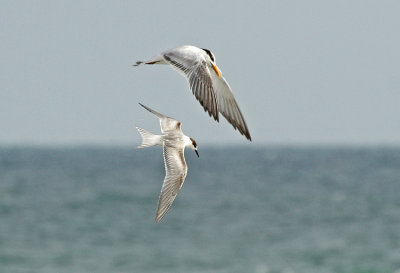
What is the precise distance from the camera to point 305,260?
80.7 feet

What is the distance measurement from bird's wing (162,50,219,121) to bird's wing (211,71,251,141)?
0.27 meters

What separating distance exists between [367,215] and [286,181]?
2136 centimetres

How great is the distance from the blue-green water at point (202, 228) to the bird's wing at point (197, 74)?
29.0 ft

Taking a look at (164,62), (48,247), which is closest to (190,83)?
(164,62)

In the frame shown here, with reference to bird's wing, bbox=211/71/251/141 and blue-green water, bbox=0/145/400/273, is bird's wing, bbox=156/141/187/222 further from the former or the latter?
blue-green water, bbox=0/145/400/273

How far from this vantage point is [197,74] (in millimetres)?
3926

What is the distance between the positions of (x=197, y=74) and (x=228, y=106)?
0.50 metres

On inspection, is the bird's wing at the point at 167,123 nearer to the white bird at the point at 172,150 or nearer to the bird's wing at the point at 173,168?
the white bird at the point at 172,150

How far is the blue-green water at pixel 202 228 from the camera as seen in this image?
2442 centimetres

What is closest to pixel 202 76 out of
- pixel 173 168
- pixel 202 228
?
pixel 173 168

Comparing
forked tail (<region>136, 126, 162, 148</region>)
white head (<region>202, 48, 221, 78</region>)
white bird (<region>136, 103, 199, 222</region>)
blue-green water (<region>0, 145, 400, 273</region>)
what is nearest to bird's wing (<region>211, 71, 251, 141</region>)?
white head (<region>202, 48, 221, 78</region>)

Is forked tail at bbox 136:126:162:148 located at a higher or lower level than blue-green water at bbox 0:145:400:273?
higher

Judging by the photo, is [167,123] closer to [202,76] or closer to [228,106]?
[228,106]

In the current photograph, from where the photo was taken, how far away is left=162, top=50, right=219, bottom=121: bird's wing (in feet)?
12.4
